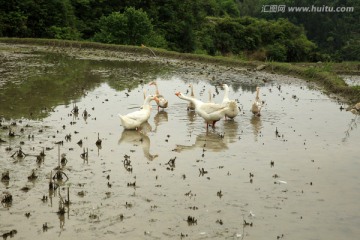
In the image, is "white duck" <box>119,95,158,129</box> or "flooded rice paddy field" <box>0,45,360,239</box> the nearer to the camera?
"flooded rice paddy field" <box>0,45,360,239</box>

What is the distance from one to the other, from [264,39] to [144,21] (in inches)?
528

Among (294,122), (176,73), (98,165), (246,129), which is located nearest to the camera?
(98,165)

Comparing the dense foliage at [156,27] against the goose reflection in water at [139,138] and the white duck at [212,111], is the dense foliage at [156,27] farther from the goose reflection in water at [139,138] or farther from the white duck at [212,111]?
the goose reflection in water at [139,138]

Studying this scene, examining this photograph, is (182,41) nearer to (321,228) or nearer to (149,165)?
(149,165)

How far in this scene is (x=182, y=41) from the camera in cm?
4034

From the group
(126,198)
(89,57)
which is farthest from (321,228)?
(89,57)

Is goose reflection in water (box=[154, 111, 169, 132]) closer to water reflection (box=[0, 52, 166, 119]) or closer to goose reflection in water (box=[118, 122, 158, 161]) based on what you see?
goose reflection in water (box=[118, 122, 158, 161])

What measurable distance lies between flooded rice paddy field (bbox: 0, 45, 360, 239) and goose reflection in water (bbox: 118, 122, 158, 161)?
0.09 feet

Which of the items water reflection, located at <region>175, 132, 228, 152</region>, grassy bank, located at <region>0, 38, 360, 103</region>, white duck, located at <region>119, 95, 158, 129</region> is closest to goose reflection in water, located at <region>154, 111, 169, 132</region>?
white duck, located at <region>119, 95, 158, 129</region>

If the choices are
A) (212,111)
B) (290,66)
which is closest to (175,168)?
(212,111)

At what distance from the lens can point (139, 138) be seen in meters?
12.1

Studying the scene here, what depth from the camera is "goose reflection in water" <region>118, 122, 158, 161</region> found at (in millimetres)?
11096

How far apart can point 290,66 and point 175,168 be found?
52.0 ft

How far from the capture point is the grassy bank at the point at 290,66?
18.8m
